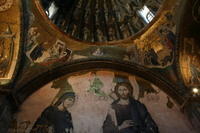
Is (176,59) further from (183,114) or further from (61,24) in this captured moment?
(61,24)

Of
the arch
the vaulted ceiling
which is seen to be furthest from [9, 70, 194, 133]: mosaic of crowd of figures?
the vaulted ceiling

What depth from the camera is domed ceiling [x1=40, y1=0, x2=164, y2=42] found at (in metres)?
10.9

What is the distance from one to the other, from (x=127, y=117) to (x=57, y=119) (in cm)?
230

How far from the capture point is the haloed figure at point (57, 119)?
7965mm

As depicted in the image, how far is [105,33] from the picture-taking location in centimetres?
1127

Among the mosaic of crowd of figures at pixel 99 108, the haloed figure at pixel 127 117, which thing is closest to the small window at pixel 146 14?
the mosaic of crowd of figures at pixel 99 108

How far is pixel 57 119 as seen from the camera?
826cm

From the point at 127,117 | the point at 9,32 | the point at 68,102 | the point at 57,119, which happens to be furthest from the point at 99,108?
the point at 9,32

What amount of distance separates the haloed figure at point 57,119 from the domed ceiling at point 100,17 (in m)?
2.91

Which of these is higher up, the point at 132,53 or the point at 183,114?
the point at 132,53

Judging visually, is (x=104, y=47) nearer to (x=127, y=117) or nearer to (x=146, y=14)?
(x=146, y=14)

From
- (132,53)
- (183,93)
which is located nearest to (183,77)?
(183,93)

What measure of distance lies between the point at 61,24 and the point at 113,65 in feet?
9.95

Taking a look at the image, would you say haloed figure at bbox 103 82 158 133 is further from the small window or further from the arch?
the small window
